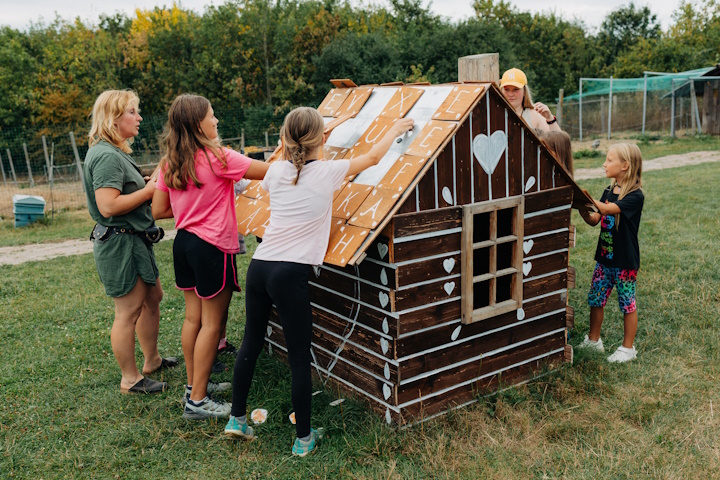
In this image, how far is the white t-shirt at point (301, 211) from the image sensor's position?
Result: 11.4ft

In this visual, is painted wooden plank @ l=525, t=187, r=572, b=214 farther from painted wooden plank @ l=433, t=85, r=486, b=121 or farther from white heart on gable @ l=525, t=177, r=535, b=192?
painted wooden plank @ l=433, t=85, r=486, b=121

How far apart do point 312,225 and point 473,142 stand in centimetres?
118

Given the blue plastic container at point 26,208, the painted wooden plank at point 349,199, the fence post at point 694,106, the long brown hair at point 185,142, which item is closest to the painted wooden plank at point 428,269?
the painted wooden plank at point 349,199

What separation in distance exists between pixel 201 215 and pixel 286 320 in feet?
3.02

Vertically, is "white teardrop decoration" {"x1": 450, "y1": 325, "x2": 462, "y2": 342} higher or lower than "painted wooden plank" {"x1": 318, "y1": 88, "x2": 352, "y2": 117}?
lower

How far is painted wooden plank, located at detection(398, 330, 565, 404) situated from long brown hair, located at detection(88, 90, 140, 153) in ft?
8.52

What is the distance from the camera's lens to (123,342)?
452cm

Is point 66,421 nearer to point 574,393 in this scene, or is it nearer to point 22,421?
point 22,421

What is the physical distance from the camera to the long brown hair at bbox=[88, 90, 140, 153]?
4273mm

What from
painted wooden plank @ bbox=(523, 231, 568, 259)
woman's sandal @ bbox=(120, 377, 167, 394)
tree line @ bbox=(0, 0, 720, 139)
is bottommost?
woman's sandal @ bbox=(120, 377, 167, 394)

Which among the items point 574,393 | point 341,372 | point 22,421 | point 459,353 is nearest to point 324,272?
point 341,372

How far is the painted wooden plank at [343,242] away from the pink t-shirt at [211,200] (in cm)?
69

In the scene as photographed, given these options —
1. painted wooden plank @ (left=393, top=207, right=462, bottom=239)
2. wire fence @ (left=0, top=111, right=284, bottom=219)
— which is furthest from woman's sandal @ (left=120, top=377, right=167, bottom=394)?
wire fence @ (left=0, top=111, right=284, bottom=219)

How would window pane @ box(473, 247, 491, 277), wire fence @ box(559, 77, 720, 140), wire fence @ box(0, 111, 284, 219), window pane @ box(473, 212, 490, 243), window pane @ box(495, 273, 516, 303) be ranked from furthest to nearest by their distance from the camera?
wire fence @ box(559, 77, 720, 140) < wire fence @ box(0, 111, 284, 219) < window pane @ box(473, 247, 491, 277) < window pane @ box(473, 212, 490, 243) < window pane @ box(495, 273, 516, 303)
